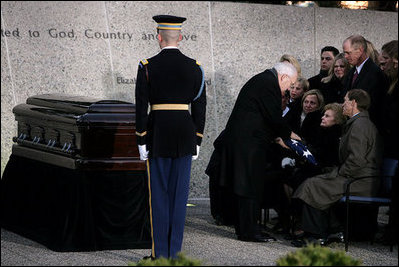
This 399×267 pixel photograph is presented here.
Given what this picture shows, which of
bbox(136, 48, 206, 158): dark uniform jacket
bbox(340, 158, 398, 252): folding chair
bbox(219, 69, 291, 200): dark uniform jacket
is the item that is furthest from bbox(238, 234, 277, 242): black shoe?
bbox(136, 48, 206, 158): dark uniform jacket

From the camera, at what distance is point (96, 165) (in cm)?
654

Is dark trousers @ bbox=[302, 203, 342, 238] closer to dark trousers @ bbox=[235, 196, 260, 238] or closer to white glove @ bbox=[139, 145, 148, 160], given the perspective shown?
dark trousers @ bbox=[235, 196, 260, 238]

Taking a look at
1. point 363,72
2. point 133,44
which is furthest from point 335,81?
point 133,44

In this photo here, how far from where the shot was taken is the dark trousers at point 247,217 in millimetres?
7121

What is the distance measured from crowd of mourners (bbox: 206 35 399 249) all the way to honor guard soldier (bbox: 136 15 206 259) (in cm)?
127

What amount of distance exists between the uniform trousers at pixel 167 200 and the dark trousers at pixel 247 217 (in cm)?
120

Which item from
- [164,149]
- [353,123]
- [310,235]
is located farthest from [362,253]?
[164,149]

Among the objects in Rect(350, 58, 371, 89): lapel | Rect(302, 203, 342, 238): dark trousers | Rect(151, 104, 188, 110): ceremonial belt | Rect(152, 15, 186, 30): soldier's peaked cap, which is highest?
Rect(152, 15, 186, 30): soldier's peaked cap

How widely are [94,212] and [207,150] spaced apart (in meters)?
3.62

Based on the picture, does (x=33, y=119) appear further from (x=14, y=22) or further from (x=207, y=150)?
(x=207, y=150)

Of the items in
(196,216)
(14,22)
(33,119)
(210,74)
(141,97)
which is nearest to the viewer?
(141,97)

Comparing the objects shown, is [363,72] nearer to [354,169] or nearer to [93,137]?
[354,169]

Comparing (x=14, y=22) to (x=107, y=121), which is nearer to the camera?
(x=107, y=121)

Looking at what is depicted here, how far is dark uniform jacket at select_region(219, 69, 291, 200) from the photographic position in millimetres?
7117
